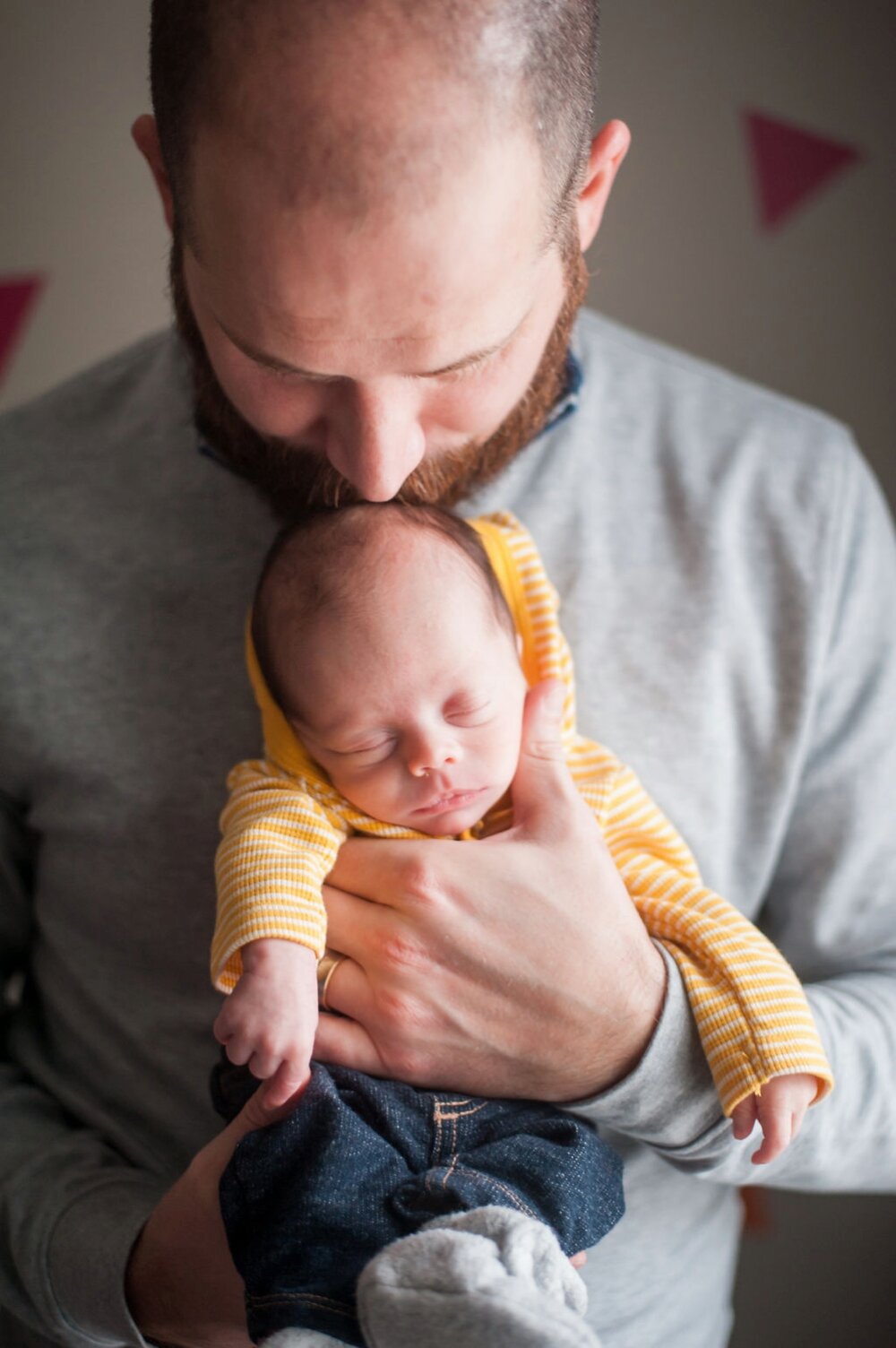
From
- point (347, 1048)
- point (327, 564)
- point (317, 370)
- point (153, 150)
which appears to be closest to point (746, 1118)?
point (347, 1048)

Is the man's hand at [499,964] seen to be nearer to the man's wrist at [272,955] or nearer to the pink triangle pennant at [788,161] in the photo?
the man's wrist at [272,955]

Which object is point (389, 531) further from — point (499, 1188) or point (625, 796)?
point (499, 1188)

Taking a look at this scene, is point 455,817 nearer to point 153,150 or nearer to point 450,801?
point 450,801

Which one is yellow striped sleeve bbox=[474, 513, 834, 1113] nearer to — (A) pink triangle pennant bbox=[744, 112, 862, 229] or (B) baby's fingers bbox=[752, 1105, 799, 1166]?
(B) baby's fingers bbox=[752, 1105, 799, 1166]

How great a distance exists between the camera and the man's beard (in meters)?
1.11

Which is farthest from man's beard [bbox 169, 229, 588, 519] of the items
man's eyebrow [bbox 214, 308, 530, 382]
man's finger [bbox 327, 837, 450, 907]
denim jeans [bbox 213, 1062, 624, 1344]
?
denim jeans [bbox 213, 1062, 624, 1344]

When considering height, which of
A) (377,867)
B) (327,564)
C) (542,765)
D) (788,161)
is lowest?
(377,867)

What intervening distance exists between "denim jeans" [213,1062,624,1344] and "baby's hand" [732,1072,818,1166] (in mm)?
125

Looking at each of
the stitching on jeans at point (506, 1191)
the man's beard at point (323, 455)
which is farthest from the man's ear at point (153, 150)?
the stitching on jeans at point (506, 1191)

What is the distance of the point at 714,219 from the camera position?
170cm

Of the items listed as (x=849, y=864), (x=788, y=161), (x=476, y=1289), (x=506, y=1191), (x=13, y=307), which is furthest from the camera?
(x=13, y=307)

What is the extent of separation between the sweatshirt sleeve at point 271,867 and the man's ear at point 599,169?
621 mm

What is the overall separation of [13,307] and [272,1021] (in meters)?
1.53

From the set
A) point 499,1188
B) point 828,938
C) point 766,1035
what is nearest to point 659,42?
point 828,938
